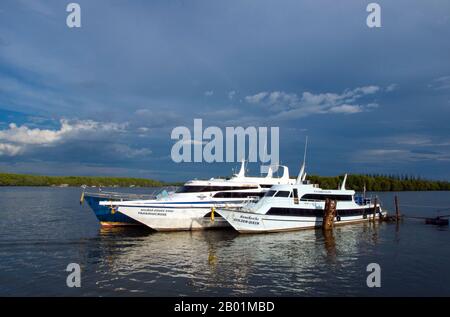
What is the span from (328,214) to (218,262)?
613 inches

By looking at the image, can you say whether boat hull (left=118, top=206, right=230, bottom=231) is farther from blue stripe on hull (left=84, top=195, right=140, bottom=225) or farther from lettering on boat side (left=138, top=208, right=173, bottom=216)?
blue stripe on hull (left=84, top=195, right=140, bottom=225)

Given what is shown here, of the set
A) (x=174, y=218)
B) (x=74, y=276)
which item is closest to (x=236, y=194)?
(x=174, y=218)

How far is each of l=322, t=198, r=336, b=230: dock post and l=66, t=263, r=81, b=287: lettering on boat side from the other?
71.8 ft

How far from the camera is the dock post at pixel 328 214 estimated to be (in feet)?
110

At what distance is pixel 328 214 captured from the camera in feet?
110

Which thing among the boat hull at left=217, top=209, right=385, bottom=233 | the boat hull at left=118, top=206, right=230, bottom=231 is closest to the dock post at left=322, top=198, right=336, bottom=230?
the boat hull at left=217, top=209, right=385, bottom=233

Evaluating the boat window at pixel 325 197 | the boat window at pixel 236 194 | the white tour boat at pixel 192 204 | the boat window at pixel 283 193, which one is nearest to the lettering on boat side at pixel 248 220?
the white tour boat at pixel 192 204

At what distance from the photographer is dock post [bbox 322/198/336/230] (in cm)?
3362

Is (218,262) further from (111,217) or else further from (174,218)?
(111,217)

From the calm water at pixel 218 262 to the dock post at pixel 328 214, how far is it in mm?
1750

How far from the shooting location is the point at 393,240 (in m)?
31.0

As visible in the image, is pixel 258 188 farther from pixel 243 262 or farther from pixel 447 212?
pixel 447 212
